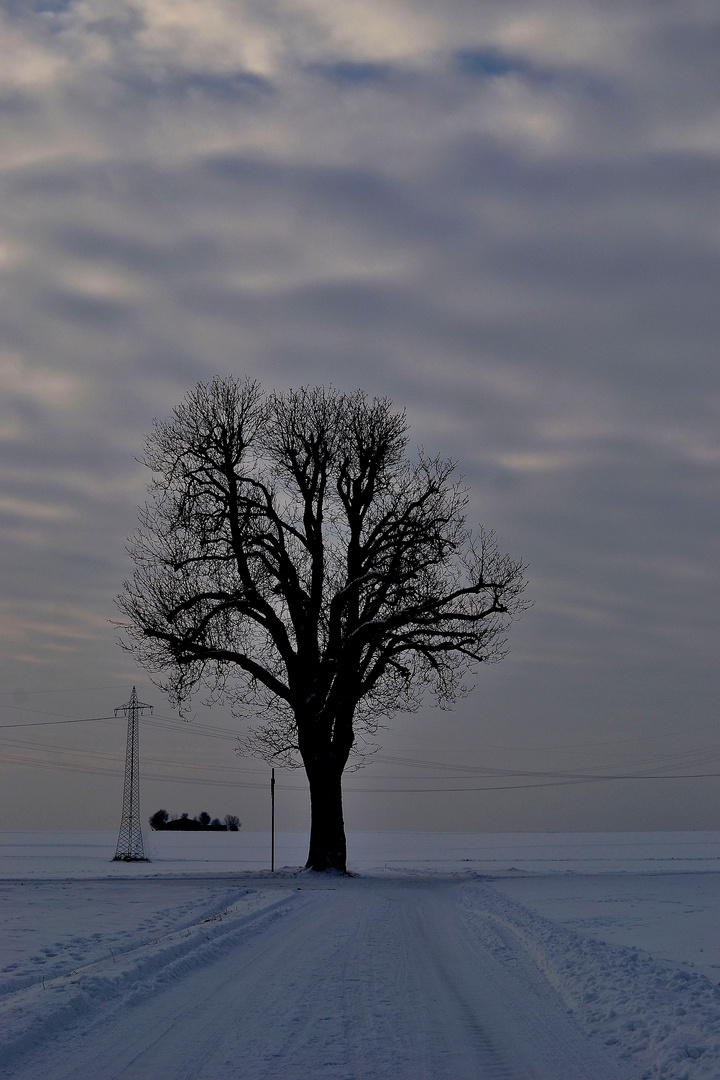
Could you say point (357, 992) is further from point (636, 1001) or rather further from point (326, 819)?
point (326, 819)

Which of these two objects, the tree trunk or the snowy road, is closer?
the snowy road

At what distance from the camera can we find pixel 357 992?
872cm

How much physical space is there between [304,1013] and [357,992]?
1.08 m

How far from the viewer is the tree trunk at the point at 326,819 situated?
29.0 m

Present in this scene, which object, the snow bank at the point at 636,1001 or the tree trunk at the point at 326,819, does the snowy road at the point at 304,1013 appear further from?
the tree trunk at the point at 326,819

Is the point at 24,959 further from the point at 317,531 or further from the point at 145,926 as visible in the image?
the point at 317,531

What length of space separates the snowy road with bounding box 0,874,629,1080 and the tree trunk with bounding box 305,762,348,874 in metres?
16.1

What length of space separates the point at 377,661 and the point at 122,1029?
22696 mm

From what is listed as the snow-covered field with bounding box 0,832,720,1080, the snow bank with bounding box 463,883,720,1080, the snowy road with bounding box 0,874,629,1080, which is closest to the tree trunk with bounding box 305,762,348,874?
the snow-covered field with bounding box 0,832,720,1080

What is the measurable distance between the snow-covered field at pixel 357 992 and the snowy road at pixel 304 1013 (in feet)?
0.08

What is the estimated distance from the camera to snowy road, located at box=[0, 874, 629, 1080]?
6199 millimetres

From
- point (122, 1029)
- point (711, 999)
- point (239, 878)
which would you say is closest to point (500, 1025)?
point (711, 999)

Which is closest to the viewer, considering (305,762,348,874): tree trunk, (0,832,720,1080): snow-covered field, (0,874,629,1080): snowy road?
(0,874,629,1080): snowy road

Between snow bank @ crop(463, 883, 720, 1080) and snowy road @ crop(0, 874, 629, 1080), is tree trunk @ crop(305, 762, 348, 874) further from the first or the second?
snow bank @ crop(463, 883, 720, 1080)
